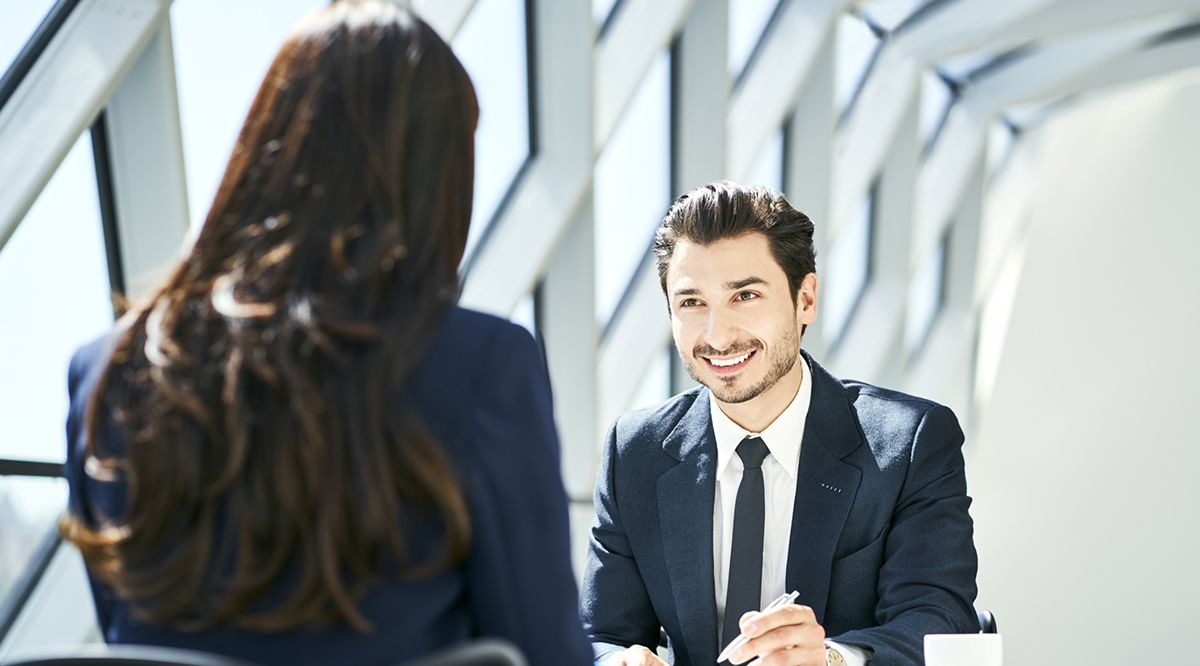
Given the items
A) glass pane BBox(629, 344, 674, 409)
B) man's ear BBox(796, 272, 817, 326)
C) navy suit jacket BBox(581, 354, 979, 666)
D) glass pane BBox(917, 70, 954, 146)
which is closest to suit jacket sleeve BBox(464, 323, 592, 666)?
navy suit jacket BBox(581, 354, 979, 666)

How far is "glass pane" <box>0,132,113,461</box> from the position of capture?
2.82 meters

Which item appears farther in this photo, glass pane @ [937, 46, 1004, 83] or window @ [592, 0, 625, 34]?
glass pane @ [937, 46, 1004, 83]

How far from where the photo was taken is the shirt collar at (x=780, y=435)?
205 cm

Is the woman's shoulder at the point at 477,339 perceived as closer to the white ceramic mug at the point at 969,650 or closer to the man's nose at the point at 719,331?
the white ceramic mug at the point at 969,650

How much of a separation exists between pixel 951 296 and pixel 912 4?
3089 millimetres

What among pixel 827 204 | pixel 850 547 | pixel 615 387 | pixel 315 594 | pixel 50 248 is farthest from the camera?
pixel 827 204

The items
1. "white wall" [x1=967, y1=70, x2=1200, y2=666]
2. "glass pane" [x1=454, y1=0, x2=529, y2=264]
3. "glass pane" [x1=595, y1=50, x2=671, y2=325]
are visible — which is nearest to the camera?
"glass pane" [x1=454, y1=0, x2=529, y2=264]

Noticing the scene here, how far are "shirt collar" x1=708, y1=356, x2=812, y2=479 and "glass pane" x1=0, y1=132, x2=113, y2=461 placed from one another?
1860 millimetres

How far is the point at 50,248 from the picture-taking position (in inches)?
115

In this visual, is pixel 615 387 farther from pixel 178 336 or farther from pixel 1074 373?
pixel 178 336

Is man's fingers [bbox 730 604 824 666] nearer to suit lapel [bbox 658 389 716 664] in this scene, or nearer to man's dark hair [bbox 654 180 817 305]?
suit lapel [bbox 658 389 716 664]

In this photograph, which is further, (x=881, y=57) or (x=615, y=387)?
(x=881, y=57)

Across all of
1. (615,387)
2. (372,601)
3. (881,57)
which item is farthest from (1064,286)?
(372,601)

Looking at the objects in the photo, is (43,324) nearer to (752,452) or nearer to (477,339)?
(752,452)
